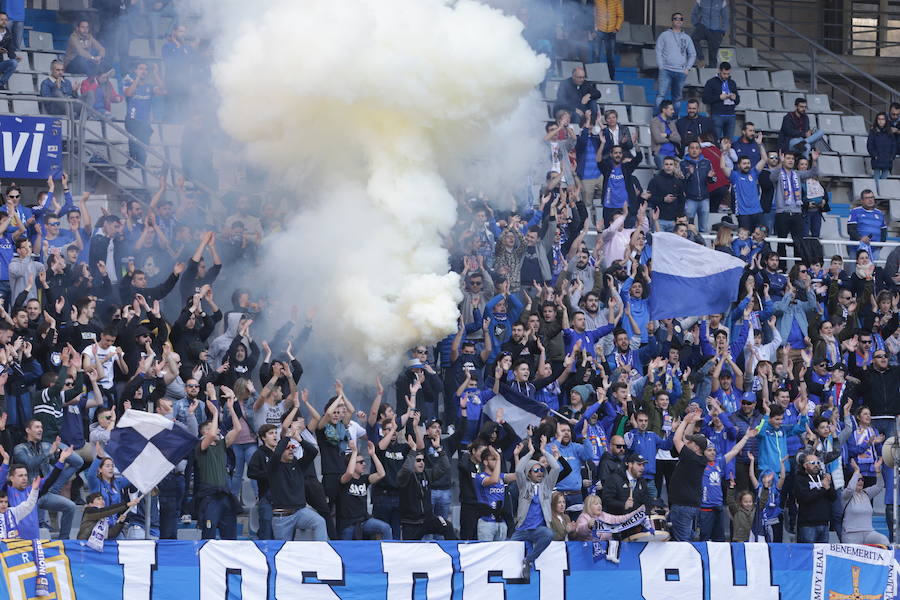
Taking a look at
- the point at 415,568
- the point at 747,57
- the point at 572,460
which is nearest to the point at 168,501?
the point at 415,568

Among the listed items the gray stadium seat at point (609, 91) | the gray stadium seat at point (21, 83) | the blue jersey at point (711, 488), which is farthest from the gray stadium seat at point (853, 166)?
the gray stadium seat at point (21, 83)

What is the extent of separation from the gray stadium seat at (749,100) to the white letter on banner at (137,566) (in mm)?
15277

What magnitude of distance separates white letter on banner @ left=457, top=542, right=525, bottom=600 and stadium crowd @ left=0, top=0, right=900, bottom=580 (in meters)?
0.21

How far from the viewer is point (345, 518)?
54.9ft

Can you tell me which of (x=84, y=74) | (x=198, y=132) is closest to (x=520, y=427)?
(x=198, y=132)

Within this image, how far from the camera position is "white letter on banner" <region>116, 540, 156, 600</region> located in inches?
592

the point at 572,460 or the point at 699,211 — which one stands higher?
the point at 699,211

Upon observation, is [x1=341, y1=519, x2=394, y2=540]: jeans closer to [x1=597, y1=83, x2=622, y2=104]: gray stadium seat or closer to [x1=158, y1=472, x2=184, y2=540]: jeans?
[x1=158, y1=472, x2=184, y2=540]: jeans

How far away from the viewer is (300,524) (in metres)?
16.4

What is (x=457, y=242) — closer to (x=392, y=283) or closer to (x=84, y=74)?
(x=392, y=283)

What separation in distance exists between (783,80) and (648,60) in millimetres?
2454

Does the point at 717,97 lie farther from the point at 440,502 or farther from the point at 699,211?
the point at 440,502

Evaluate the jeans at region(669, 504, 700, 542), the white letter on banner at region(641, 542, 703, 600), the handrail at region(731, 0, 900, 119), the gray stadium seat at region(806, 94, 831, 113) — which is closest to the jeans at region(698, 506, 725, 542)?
the jeans at region(669, 504, 700, 542)

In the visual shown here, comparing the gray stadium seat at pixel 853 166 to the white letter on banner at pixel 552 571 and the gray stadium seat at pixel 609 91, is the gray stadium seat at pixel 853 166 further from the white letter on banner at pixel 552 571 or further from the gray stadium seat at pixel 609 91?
the white letter on banner at pixel 552 571
